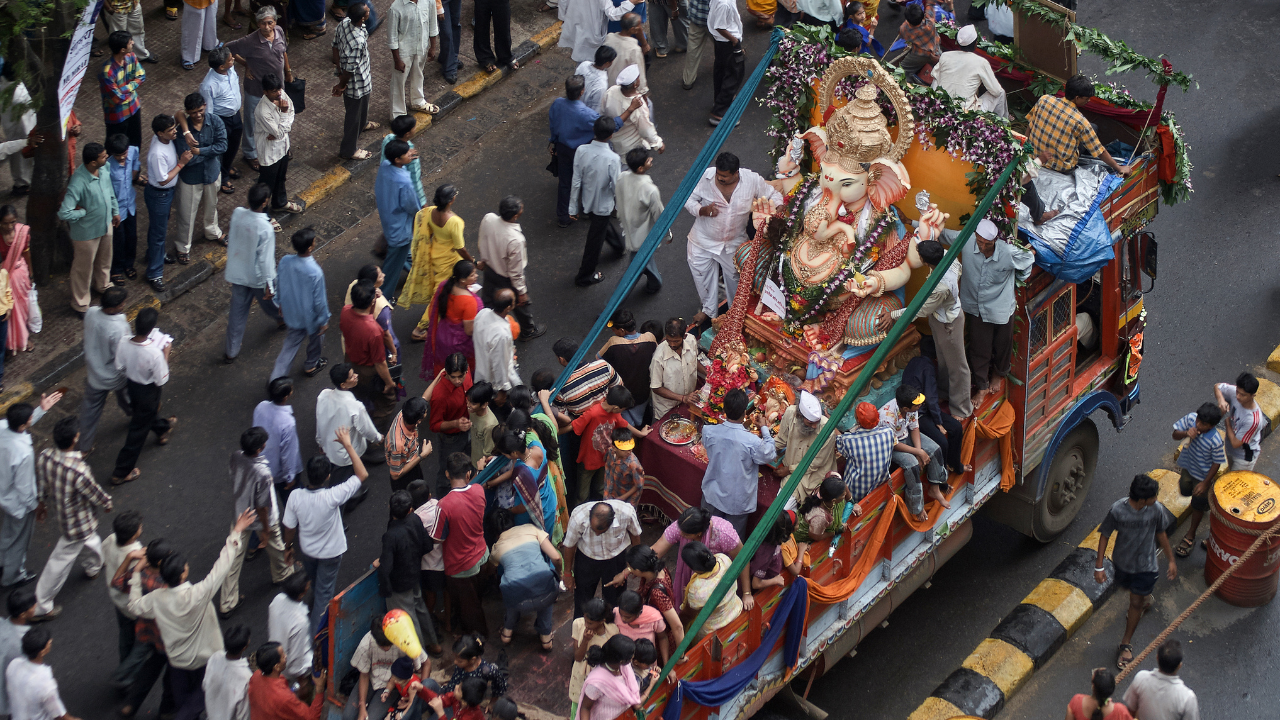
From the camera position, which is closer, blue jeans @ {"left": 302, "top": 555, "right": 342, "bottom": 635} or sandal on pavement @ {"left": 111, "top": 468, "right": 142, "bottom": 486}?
blue jeans @ {"left": 302, "top": 555, "right": 342, "bottom": 635}

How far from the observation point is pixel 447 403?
10289mm

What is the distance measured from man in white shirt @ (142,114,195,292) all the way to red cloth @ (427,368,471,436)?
141 inches

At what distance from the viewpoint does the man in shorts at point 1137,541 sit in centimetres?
938

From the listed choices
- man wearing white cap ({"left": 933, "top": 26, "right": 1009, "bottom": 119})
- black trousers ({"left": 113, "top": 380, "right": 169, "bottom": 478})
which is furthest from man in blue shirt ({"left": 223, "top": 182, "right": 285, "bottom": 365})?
man wearing white cap ({"left": 933, "top": 26, "right": 1009, "bottom": 119})

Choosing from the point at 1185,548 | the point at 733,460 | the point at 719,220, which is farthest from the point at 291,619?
the point at 1185,548

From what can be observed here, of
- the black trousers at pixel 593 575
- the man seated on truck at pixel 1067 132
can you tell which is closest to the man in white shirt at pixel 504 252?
the black trousers at pixel 593 575

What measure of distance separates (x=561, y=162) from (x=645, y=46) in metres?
2.35

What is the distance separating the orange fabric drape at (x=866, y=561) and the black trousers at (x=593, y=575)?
124 cm

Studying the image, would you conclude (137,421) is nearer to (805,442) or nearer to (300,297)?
(300,297)

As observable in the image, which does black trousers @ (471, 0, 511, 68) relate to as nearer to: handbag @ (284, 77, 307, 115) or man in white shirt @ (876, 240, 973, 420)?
handbag @ (284, 77, 307, 115)

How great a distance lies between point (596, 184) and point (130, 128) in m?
4.41

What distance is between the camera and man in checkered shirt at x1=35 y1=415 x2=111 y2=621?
31.6 ft

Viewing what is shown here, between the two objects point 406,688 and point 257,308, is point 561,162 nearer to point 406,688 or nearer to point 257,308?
point 257,308

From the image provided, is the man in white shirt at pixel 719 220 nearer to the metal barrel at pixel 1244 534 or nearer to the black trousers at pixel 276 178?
the metal barrel at pixel 1244 534
